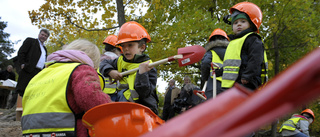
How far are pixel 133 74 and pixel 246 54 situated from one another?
1431 millimetres

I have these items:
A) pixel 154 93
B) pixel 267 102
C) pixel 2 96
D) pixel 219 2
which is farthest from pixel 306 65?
pixel 2 96

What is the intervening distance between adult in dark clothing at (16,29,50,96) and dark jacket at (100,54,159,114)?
300 centimetres

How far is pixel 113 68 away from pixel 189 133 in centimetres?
335

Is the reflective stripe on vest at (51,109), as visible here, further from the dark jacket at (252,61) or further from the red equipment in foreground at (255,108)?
the dark jacket at (252,61)

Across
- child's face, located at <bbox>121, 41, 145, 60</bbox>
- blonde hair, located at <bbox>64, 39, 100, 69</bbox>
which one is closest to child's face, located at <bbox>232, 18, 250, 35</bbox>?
child's face, located at <bbox>121, 41, 145, 60</bbox>

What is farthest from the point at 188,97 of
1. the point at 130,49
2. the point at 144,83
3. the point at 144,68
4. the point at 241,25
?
the point at 144,68

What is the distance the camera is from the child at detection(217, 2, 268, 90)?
3.46 m

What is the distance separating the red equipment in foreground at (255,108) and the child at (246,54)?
301 cm

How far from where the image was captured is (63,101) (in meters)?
2.15

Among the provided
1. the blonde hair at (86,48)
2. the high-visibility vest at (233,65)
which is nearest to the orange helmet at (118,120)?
the blonde hair at (86,48)

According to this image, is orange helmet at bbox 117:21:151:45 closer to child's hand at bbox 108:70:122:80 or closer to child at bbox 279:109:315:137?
child's hand at bbox 108:70:122:80

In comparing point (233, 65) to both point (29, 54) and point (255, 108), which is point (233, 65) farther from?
point (29, 54)

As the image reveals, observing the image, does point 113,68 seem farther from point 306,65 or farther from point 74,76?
point 306,65

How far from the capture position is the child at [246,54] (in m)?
3.46
